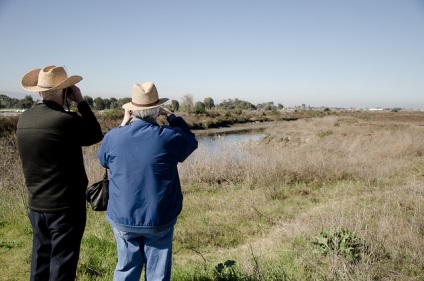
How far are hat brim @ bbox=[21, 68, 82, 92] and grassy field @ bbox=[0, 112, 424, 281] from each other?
7.19 ft

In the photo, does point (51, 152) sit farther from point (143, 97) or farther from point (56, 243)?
point (143, 97)

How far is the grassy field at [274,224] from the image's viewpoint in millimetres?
3111

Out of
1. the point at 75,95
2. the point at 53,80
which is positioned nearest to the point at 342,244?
the point at 75,95

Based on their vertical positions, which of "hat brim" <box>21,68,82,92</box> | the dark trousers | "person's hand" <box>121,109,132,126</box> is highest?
"hat brim" <box>21,68,82,92</box>

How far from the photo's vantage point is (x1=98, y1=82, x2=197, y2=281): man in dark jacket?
202 centimetres

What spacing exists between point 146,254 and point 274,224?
360cm

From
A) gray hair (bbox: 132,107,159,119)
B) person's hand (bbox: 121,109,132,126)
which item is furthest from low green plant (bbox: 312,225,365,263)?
person's hand (bbox: 121,109,132,126)

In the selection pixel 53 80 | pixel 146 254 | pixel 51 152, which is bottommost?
pixel 146 254

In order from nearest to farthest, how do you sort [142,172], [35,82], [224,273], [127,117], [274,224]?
[142,172] → [127,117] → [35,82] → [224,273] → [274,224]

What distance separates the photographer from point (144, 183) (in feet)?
6.66

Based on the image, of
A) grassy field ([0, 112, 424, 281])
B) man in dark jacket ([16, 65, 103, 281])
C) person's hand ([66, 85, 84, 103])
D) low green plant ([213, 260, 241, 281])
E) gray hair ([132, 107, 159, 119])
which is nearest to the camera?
gray hair ([132, 107, 159, 119])

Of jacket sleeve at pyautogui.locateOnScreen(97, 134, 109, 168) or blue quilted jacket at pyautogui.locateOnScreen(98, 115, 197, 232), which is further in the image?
jacket sleeve at pyautogui.locateOnScreen(97, 134, 109, 168)

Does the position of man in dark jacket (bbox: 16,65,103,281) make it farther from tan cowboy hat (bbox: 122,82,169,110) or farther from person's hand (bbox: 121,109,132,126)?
tan cowboy hat (bbox: 122,82,169,110)

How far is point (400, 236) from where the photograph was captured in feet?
11.6
